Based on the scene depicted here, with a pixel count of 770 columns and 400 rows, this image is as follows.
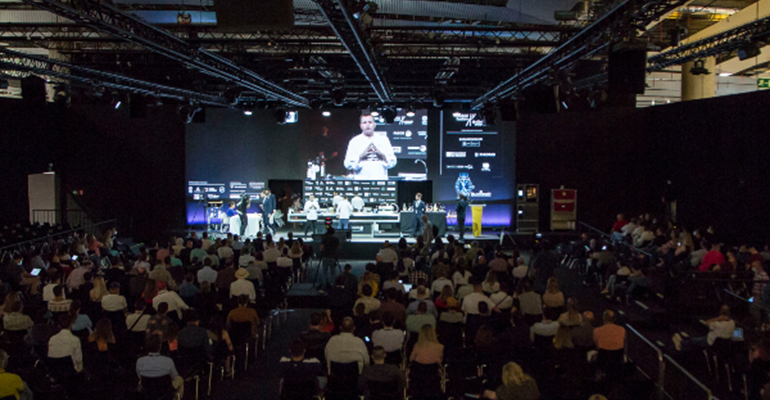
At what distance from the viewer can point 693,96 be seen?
61.8 feet

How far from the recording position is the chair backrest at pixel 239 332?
7469 mm

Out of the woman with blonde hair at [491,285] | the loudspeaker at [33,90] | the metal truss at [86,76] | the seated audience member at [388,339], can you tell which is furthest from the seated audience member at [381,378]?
the loudspeaker at [33,90]

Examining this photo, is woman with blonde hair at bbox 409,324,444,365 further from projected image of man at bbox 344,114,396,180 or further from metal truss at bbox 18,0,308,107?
projected image of man at bbox 344,114,396,180

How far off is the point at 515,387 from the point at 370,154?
53.9 ft

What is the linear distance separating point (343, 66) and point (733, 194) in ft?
36.9

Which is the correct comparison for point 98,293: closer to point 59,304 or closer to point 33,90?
point 59,304

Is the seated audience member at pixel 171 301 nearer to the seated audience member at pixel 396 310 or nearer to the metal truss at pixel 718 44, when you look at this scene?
the seated audience member at pixel 396 310

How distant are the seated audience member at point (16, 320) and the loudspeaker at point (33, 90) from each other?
751 centimetres

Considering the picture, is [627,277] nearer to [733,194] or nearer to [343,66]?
[733,194]

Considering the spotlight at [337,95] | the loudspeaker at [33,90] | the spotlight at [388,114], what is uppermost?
the spotlight at [337,95]

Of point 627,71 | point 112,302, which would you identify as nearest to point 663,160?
point 627,71

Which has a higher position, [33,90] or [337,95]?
[337,95]

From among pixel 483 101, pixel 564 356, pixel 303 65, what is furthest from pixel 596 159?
pixel 564 356

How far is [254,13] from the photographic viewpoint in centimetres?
708
